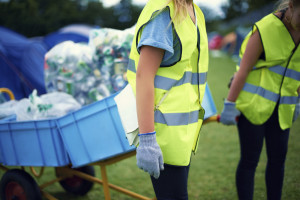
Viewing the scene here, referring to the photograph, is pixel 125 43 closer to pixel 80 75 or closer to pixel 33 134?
pixel 80 75

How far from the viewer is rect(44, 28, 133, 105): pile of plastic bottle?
2.65 meters

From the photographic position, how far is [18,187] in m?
2.56

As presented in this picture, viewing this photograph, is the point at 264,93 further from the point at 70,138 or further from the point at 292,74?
the point at 70,138

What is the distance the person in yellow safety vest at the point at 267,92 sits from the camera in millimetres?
2002

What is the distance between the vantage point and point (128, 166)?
13.3ft

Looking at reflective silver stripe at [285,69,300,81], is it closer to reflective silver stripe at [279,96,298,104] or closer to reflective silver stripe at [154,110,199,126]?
reflective silver stripe at [279,96,298,104]

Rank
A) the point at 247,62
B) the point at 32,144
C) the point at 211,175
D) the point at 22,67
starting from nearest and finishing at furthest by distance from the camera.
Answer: the point at 247,62, the point at 32,144, the point at 211,175, the point at 22,67

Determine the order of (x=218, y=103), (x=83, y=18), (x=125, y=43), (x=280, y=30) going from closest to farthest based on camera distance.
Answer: (x=280, y=30) → (x=125, y=43) → (x=218, y=103) → (x=83, y=18)

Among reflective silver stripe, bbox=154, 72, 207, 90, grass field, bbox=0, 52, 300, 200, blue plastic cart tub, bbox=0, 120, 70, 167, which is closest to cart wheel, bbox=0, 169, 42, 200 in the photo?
blue plastic cart tub, bbox=0, 120, 70, 167

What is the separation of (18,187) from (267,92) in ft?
6.89

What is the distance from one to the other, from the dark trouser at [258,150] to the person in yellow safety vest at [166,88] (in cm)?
85

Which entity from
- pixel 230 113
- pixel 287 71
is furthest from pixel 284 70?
pixel 230 113

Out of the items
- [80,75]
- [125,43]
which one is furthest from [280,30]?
[80,75]

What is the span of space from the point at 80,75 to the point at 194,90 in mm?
1565
